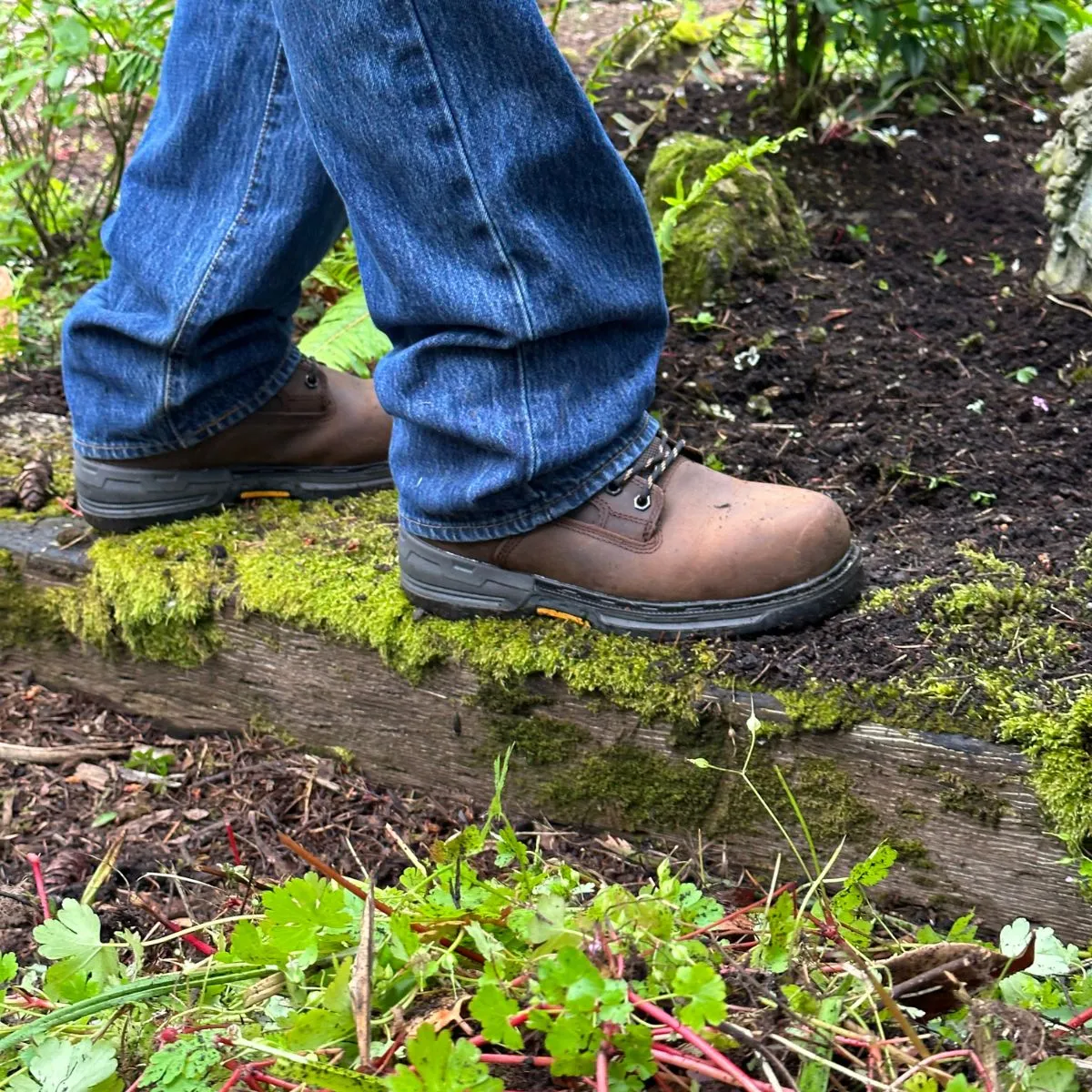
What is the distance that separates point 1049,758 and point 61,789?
1796 mm

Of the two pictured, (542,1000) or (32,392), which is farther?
(32,392)

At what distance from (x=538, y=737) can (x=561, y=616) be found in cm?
22

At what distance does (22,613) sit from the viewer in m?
2.45

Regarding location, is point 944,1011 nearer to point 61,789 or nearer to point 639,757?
point 639,757

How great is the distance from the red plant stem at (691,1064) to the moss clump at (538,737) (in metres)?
0.98

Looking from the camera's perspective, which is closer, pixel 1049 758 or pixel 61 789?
pixel 1049 758

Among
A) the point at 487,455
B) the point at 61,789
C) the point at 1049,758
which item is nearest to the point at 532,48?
the point at 487,455

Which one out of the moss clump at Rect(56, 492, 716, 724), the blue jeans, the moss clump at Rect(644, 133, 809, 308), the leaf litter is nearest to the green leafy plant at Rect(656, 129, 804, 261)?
the moss clump at Rect(644, 133, 809, 308)

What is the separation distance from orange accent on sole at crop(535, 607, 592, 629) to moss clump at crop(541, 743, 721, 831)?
215mm

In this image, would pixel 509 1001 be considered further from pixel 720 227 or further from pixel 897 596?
pixel 720 227

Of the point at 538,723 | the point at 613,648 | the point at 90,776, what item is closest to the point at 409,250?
the point at 613,648

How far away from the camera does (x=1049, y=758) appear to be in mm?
1593

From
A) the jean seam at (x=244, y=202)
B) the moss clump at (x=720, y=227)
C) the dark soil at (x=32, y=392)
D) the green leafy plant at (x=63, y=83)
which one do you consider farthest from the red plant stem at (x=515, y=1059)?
the green leafy plant at (x=63, y=83)

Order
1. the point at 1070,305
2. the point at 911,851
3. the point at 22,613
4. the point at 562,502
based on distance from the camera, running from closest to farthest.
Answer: the point at 911,851 < the point at 562,502 < the point at 22,613 < the point at 1070,305
